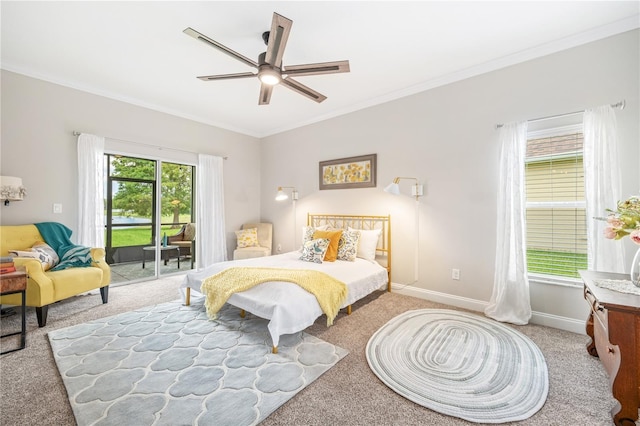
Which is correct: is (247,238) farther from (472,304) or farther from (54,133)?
(472,304)

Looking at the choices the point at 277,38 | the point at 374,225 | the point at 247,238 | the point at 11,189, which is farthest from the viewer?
the point at 247,238

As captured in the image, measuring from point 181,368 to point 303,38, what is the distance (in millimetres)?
3131

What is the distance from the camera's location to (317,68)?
94.4 inches

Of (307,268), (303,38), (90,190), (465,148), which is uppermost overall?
(303,38)

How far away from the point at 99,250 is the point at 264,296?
99.0 inches

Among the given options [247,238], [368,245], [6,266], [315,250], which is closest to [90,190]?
[6,266]

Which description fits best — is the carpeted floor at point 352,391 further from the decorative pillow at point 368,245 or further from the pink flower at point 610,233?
the decorative pillow at point 368,245

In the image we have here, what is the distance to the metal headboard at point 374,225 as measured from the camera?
4.03 m

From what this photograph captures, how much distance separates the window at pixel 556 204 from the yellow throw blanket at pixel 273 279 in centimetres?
221

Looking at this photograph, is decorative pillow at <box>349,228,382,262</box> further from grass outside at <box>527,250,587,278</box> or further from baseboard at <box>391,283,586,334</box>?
grass outside at <box>527,250,587,278</box>

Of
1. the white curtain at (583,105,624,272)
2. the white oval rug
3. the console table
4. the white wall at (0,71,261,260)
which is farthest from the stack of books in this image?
the white curtain at (583,105,624,272)

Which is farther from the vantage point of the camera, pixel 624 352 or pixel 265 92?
pixel 265 92

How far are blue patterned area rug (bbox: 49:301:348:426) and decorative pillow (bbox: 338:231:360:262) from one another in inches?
54.3

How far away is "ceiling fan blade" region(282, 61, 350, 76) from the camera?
234 cm
